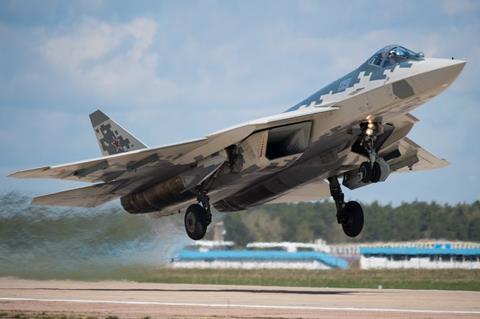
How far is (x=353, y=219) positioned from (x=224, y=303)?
5.56 m

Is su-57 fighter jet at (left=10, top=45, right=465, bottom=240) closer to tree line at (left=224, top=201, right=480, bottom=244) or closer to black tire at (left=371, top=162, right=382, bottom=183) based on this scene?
black tire at (left=371, top=162, right=382, bottom=183)

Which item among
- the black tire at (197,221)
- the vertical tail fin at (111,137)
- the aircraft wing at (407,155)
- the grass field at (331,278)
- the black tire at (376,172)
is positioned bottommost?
the grass field at (331,278)

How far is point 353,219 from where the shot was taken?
22.6 m

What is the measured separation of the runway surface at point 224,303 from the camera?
15961 mm

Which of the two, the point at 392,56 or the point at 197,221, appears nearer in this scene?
the point at 392,56

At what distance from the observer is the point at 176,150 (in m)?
20.8

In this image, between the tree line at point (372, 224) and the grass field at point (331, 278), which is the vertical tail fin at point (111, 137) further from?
the tree line at point (372, 224)

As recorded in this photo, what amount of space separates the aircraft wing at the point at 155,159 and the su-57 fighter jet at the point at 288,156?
0.02 m

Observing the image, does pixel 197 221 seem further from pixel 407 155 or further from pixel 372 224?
pixel 372 224

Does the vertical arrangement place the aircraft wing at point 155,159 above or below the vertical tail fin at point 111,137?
below

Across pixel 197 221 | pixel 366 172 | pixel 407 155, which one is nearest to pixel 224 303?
pixel 197 221

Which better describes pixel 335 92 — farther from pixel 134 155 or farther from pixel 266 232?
pixel 266 232

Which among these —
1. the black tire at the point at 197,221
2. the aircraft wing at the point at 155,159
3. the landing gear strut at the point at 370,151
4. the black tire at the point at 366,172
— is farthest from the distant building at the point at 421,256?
the aircraft wing at the point at 155,159

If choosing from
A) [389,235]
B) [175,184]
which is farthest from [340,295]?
[389,235]
